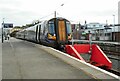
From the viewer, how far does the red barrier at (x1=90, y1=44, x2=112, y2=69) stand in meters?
16.3

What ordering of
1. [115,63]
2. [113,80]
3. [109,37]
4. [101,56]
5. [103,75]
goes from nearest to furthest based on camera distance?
[113,80] → [103,75] → [101,56] → [115,63] → [109,37]

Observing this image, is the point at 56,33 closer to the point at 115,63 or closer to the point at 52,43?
the point at 52,43

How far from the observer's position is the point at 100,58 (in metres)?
17.8

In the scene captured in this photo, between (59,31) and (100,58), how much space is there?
29.2 feet

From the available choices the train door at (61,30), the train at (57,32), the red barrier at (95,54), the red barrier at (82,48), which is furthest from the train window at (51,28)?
the red barrier at (82,48)

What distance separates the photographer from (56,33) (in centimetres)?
2594

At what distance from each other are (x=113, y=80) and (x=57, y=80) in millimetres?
1799

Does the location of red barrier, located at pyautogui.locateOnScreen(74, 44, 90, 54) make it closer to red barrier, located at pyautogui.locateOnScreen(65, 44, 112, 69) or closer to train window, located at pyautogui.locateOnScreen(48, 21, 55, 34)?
red barrier, located at pyautogui.locateOnScreen(65, 44, 112, 69)

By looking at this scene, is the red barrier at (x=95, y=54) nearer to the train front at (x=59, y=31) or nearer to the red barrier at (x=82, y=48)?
the red barrier at (x=82, y=48)

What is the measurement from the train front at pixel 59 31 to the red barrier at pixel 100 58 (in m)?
7.05

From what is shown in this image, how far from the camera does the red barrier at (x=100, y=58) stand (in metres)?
16.3

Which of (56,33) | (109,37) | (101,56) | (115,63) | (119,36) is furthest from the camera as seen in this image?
(109,37)

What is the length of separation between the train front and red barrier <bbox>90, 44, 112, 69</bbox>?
7.05 m

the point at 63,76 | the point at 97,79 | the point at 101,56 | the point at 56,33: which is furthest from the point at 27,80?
the point at 56,33
